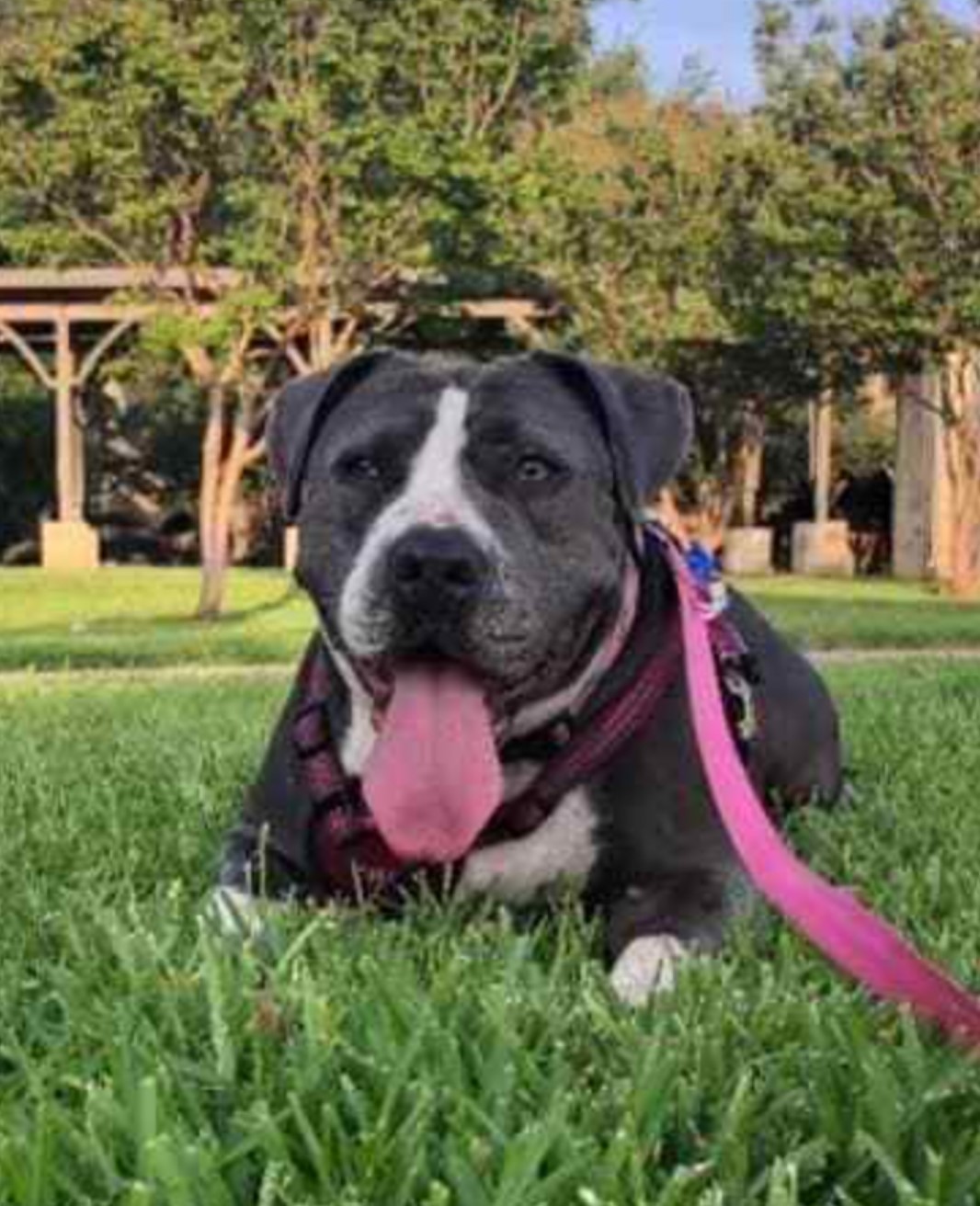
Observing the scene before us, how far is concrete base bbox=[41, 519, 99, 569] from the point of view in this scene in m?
32.6

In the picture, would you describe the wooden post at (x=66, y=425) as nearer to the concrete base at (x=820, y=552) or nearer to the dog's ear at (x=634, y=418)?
the concrete base at (x=820, y=552)

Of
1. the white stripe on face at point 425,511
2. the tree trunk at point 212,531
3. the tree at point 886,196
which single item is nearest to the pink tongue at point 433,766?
the white stripe on face at point 425,511

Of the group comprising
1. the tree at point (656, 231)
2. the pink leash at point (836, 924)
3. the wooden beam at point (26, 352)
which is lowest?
the pink leash at point (836, 924)

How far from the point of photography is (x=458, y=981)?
113 inches

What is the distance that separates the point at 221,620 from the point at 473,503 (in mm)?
18229

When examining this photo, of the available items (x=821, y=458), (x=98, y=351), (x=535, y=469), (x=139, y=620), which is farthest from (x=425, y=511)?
(x=821, y=458)

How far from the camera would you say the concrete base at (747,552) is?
34.3m

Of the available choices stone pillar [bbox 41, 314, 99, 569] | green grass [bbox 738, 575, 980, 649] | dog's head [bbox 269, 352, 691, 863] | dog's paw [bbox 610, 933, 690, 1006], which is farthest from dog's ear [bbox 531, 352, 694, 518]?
stone pillar [bbox 41, 314, 99, 569]

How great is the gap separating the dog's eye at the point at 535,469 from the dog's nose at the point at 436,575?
291 mm

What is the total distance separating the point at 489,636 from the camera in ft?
10.6

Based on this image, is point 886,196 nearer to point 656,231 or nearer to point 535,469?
point 656,231

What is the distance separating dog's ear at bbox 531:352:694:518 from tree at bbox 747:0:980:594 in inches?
830

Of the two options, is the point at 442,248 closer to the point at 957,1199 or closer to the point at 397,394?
the point at 397,394

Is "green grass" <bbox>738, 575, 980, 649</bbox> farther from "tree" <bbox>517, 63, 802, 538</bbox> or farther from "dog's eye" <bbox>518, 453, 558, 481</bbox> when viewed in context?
"dog's eye" <bbox>518, 453, 558, 481</bbox>
